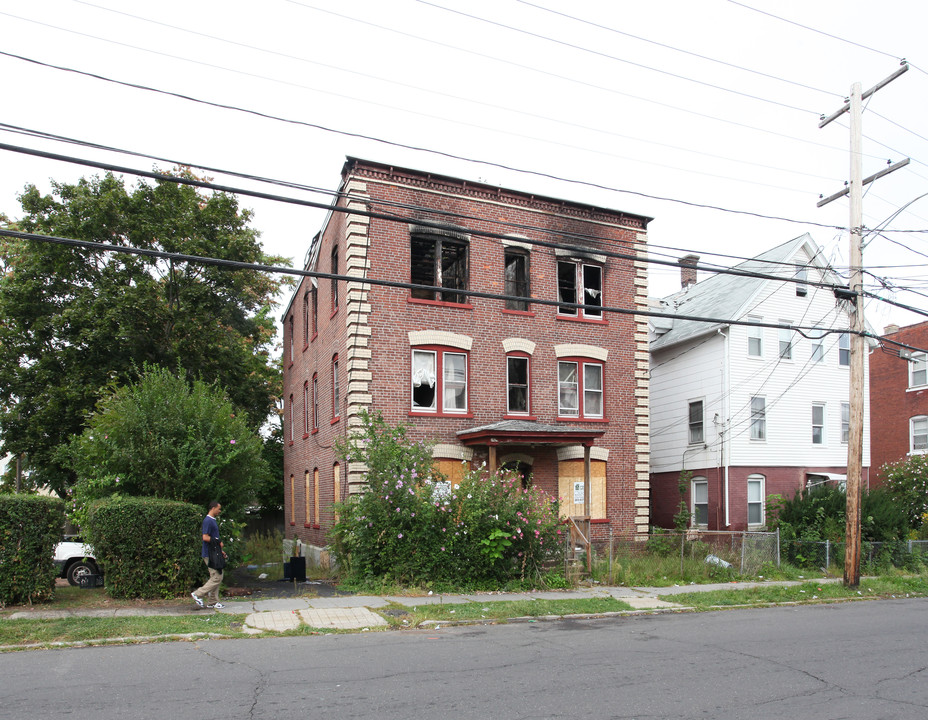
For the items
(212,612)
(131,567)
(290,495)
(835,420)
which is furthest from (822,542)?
(290,495)

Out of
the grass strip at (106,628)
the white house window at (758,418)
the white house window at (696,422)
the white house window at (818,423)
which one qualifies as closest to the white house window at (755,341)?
the white house window at (758,418)

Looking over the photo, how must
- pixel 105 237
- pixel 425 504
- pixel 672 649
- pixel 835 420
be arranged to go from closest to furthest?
pixel 672 649 → pixel 425 504 → pixel 105 237 → pixel 835 420

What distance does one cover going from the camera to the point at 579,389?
72.1 feet

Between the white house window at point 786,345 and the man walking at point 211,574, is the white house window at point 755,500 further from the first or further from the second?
the man walking at point 211,574

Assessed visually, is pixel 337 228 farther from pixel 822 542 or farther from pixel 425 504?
pixel 822 542

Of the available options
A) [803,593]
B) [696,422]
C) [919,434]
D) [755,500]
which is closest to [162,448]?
[803,593]

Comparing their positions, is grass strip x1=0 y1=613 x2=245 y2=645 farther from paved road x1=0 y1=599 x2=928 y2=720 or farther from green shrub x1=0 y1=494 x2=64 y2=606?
green shrub x1=0 y1=494 x2=64 y2=606

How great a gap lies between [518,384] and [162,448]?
32.0 feet

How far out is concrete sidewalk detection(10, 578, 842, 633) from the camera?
40.0 feet

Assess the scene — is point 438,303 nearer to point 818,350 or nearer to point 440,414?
point 440,414

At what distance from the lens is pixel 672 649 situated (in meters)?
10.4

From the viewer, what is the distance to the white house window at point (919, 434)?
111 ft

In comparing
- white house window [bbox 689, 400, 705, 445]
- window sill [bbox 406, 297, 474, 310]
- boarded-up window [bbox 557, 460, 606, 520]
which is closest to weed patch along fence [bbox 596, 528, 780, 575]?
boarded-up window [bbox 557, 460, 606, 520]

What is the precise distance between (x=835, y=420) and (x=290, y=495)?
816 inches
